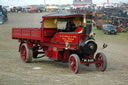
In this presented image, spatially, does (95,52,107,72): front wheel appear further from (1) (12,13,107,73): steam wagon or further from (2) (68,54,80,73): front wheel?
(2) (68,54,80,73): front wheel

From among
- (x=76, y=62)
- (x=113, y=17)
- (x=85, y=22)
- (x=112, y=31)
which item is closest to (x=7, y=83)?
(x=76, y=62)

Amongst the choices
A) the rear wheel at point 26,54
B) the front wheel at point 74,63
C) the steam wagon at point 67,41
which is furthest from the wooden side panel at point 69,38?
the rear wheel at point 26,54

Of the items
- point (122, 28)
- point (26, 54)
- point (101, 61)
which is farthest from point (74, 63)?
point (122, 28)

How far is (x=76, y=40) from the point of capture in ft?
34.7

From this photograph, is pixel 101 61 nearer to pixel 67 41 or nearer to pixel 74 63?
pixel 74 63

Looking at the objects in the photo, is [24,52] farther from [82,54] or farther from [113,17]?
[113,17]

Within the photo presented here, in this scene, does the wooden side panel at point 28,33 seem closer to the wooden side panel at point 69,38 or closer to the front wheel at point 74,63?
the wooden side panel at point 69,38

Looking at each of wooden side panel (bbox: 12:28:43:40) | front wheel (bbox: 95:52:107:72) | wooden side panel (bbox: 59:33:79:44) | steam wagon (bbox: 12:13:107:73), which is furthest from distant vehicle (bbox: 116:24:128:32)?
wooden side panel (bbox: 59:33:79:44)

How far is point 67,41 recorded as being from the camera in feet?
36.2

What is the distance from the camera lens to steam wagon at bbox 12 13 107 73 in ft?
34.7

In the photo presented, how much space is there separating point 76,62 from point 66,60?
1.42m

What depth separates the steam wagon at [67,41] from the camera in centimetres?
1059

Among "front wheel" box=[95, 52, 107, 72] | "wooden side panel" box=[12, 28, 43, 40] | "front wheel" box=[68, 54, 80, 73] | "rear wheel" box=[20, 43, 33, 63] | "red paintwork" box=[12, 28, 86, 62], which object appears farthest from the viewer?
"rear wheel" box=[20, 43, 33, 63]

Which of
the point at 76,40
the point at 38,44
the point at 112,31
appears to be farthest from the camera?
the point at 112,31
